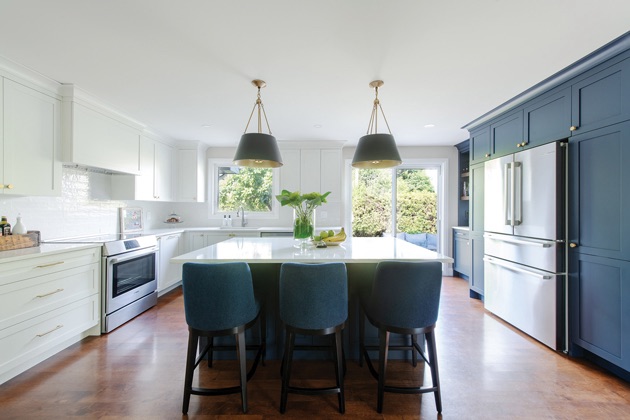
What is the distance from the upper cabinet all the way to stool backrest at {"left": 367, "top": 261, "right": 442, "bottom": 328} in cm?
312

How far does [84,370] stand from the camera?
6.92ft

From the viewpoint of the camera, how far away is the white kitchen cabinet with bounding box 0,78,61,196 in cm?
221

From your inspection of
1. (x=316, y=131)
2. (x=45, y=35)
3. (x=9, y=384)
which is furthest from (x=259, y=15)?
(x=9, y=384)

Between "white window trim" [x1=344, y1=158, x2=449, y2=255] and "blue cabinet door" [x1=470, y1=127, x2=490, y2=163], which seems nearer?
"blue cabinet door" [x1=470, y1=127, x2=490, y2=163]

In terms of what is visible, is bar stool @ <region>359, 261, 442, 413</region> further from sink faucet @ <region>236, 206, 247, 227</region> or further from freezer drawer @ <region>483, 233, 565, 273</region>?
sink faucet @ <region>236, 206, 247, 227</region>

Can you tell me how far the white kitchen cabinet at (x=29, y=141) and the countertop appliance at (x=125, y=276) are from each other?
694 mm

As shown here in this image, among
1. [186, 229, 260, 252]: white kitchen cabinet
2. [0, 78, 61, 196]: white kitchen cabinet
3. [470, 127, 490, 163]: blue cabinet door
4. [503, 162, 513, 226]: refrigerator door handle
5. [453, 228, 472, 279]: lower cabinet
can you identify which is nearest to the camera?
[0, 78, 61, 196]: white kitchen cabinet

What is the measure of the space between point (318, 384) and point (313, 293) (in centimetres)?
84

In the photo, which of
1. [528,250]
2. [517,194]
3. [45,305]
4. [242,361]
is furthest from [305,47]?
[45,305]

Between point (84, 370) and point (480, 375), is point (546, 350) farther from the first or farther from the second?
point (84, 370)

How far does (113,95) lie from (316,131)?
8.01 feet

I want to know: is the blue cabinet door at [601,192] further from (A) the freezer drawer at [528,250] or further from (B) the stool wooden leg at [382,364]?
(B) the stool wooden leg at [382,364]

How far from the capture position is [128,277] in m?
3.03

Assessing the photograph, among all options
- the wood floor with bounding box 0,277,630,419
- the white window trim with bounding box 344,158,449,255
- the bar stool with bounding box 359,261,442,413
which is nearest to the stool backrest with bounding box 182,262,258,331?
the wood floor with bounding box 0,277,630,419
